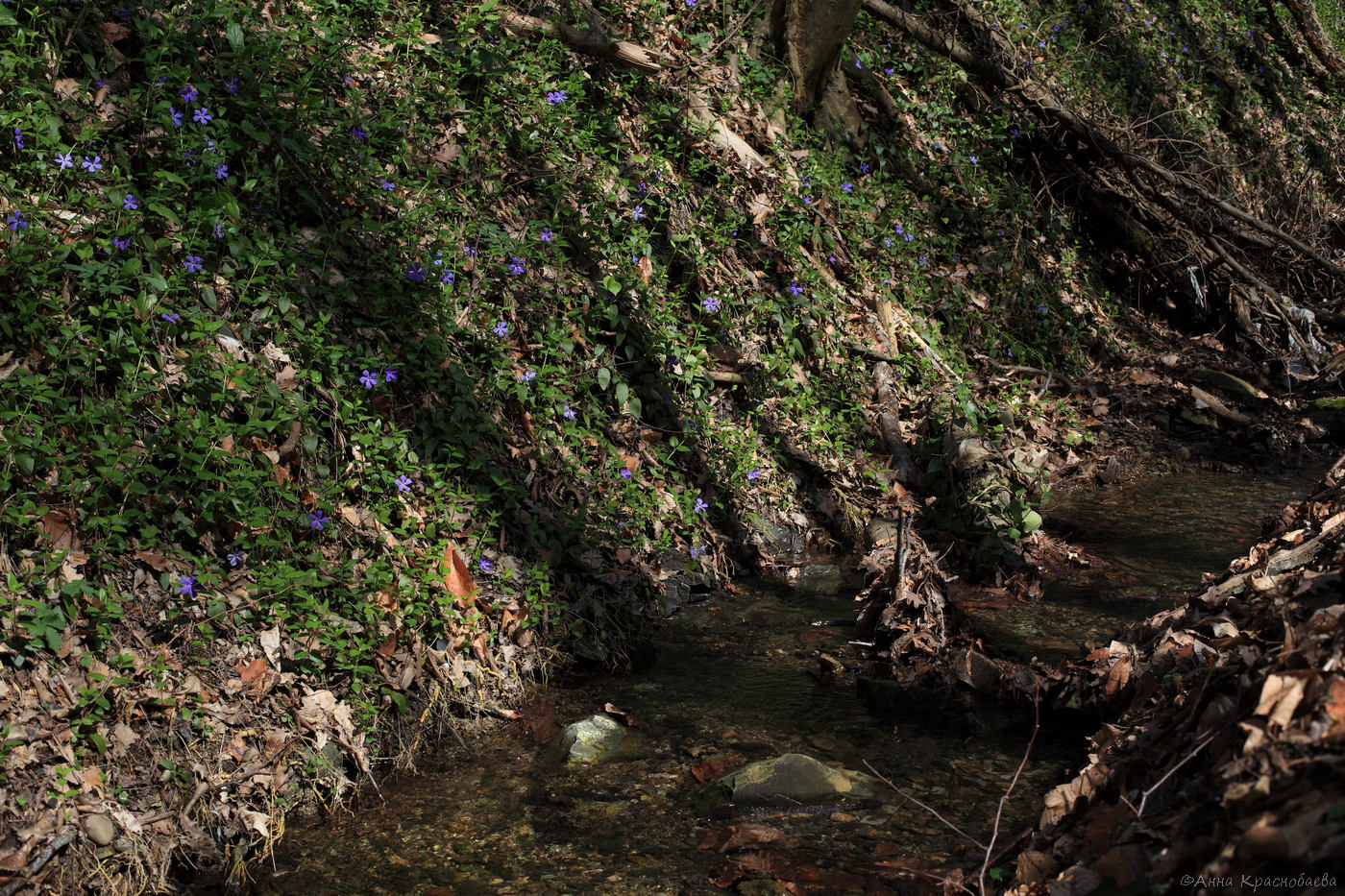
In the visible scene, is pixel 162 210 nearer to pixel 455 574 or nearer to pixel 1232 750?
pixel 455 574

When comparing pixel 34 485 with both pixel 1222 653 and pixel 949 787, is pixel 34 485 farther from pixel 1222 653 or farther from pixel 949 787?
pixel 1222 653

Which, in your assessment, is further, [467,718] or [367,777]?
[467,718]

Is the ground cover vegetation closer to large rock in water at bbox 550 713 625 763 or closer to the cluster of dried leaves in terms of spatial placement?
large rock in water at bbox 550 713 625 763

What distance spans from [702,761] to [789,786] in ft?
1.25

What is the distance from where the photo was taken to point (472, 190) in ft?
17.2

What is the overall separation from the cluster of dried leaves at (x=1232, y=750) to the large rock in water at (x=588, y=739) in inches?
62.5

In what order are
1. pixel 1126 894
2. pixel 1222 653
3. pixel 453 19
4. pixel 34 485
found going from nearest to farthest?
1. pixel 1126 894
2. pixel 1222 653
3. pixel 34 485
4. pixel 453 19

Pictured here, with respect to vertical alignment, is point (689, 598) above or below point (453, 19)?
below

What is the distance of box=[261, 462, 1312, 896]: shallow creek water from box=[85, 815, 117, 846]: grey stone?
445 millimetres

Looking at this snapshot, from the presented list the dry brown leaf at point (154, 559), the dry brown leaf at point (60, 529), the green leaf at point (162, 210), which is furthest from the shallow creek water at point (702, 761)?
the green leaf at point (162, 210)

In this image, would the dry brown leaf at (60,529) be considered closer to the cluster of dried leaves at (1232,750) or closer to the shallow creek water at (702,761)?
the shallow creek water at (702,761)

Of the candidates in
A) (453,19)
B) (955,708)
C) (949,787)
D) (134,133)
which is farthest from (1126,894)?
(453,19)

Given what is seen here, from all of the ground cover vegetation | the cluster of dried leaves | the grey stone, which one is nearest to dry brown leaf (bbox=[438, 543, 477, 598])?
the ground cover vegetation

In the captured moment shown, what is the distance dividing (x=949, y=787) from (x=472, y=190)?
3.95 metres
